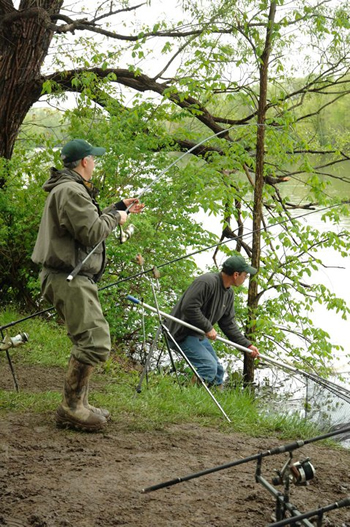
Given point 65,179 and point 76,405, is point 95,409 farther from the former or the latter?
point 65,179

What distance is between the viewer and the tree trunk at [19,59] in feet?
28.3

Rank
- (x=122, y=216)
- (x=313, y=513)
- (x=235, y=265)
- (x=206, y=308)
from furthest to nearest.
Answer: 1. (x=206, y=308)
2. (x=235, y=265)
3. (x=122, y=216)
4. (x=313, y=513)

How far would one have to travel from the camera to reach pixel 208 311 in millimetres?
5953

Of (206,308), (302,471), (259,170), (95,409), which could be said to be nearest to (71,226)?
(95,409)

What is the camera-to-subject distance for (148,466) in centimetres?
363

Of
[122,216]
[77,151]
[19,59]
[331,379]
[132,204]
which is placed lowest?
[331,379]

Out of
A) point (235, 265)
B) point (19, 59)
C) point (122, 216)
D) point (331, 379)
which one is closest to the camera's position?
point (122, 216)

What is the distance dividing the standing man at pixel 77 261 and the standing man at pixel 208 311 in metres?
1.75

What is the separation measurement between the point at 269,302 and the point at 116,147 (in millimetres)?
2471

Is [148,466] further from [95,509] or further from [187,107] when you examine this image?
[187,107]

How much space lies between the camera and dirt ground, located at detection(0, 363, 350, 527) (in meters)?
3.03

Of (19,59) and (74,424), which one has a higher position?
(19,59)

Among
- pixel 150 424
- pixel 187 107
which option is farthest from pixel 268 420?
pixel 187 107

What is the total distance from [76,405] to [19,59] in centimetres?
604
